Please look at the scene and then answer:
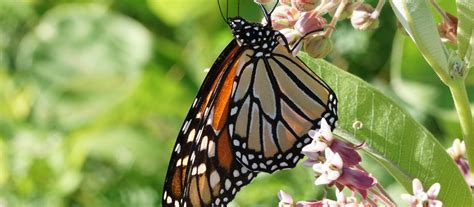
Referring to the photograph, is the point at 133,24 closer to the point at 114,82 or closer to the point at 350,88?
the point at 114,82

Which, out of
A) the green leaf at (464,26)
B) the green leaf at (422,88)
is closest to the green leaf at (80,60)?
the green leaf at (422,88)

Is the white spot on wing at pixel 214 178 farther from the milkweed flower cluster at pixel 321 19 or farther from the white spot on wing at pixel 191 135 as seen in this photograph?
the milkweed flower cluster at pixel 321 19

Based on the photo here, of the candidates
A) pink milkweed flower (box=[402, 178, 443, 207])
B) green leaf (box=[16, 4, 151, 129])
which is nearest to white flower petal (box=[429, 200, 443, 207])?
pink milkweed flower (box=[402, 178, 443, 207])

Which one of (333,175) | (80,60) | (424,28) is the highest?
(80,60)

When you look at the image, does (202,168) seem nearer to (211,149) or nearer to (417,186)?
(211,149)

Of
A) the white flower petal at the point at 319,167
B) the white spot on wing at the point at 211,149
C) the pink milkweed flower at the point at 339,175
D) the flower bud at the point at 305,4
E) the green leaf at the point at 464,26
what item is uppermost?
the flower bud at the point at 305,4

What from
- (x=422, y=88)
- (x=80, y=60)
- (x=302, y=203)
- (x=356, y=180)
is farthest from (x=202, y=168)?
(x=80, y=60)

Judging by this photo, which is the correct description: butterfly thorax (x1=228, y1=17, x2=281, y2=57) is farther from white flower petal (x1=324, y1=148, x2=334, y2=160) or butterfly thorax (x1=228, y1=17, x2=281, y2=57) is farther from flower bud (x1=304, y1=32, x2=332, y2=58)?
white flower petal (x1=324, y1=148, x2=334, y2=160)
